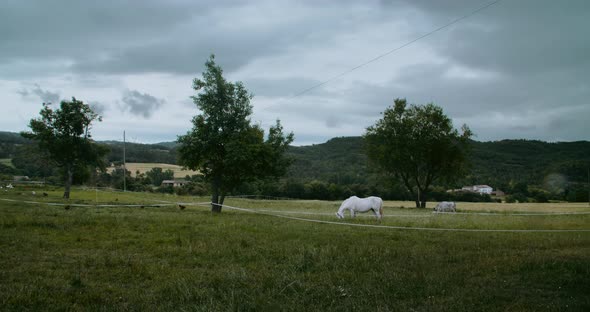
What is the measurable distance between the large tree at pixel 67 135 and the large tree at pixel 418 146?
36.3m

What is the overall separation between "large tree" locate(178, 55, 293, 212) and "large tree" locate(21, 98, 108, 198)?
85.4 feet

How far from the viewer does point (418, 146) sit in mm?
54281

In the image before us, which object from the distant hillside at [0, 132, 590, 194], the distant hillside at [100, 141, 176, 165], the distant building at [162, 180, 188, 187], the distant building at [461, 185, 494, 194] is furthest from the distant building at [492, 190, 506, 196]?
the distant hillside at [100, 141, 176, 165]

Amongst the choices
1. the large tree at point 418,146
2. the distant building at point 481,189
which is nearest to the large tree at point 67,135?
the large tree at point 418,146

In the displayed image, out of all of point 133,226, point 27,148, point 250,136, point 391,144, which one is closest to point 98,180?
point 27,148

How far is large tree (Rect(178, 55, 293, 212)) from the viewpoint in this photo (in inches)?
1161

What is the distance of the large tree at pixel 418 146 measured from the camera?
54844mm

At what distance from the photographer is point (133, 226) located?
16.5 meters

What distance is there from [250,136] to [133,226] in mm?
14532

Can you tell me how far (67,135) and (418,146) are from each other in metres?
43.5

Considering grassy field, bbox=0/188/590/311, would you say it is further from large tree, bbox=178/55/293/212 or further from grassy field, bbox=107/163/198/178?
grassy field, bbox=107/163/198/178

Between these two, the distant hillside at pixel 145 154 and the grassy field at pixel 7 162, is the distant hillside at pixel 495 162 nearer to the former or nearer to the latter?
the distant hillside at pixel 145 154

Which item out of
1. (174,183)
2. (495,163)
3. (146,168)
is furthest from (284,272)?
(146,168)

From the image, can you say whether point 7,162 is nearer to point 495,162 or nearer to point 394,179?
point 394,179
